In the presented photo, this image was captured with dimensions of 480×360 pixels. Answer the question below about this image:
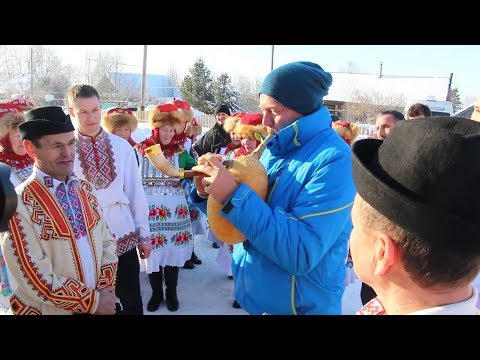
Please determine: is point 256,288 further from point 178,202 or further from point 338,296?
point 178,202

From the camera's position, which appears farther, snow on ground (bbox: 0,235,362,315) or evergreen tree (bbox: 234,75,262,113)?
evergreen tree (bbox: 234,75,262,113)

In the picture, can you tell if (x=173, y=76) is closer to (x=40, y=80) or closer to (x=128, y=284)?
(x=40, y=80)

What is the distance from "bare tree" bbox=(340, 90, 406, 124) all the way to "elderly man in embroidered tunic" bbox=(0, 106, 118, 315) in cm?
2866

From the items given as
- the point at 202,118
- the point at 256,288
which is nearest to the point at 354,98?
the point at 202,118

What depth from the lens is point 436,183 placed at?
0.84 meters

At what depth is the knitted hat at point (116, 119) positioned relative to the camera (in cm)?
437

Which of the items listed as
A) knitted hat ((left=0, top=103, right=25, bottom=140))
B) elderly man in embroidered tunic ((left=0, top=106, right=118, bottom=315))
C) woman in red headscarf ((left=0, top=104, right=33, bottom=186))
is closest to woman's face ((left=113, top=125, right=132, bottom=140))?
knitted hat ((left=0, top=103, right=25, bottom=140))

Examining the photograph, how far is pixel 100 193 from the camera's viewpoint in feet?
9.70

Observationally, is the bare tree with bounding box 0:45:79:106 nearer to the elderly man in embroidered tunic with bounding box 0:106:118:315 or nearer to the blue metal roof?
the blue metal roof

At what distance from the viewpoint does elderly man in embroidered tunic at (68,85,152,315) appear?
2959 mm

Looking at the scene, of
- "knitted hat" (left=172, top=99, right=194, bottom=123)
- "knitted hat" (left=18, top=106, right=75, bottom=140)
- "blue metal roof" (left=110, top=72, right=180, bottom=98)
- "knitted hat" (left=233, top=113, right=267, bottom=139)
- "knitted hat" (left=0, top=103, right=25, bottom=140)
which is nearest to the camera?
"knitted hat" (left=18, top=106, right=75, bottom=140)

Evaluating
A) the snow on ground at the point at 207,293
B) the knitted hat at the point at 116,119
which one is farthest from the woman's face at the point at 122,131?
the snow on ground at the point at 207,293

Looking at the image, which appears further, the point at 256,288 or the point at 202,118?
the point at 202,118
